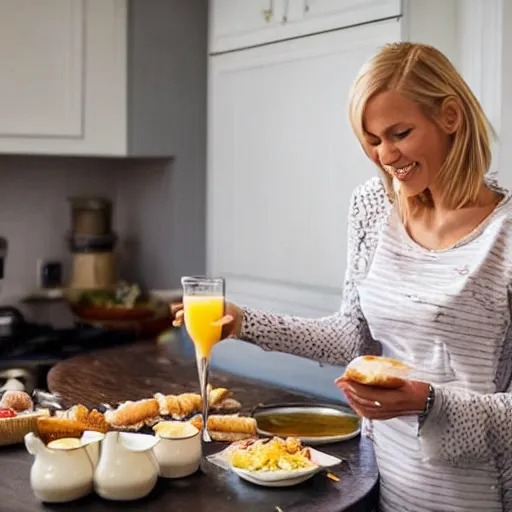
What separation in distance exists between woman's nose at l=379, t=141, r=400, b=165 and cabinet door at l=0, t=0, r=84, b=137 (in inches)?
66.0

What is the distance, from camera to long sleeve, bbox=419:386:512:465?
55.3 inches

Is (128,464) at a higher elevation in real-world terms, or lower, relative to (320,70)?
lower

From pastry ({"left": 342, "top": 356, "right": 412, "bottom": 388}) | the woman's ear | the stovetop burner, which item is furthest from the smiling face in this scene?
the stovetop burner

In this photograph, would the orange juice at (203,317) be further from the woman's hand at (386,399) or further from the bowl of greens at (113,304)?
the bowl of greens at (113,304)

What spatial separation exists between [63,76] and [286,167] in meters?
0.87

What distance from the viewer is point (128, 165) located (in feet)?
11.4

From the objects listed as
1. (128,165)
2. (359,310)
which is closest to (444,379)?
(359,310)

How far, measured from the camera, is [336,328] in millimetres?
1705

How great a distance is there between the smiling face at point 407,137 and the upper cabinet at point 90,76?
63.8 inches

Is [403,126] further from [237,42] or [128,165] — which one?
[128,165]

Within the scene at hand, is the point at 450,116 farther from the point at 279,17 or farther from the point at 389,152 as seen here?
the point at 279,17

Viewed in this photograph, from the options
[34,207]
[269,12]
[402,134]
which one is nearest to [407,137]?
[402,134]

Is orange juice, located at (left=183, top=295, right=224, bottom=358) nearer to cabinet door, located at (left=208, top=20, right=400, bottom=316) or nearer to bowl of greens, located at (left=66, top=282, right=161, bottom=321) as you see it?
cabinet door, located at (left=208, top=20, right=400, bottom=316)

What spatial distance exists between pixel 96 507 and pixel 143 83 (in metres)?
1.96
